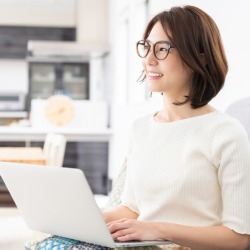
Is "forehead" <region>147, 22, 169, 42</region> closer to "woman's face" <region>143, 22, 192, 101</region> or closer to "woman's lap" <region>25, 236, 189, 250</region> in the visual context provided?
"woman's face" <region>143, 22, 192, 101</region>

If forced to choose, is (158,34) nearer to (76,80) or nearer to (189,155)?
(189,155)

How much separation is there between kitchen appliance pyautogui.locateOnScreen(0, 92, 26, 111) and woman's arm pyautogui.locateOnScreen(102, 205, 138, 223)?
22.7ft

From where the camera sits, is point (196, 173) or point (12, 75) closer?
point (196, 173)

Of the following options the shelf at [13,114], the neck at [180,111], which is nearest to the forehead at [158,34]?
the neck at [180,111]

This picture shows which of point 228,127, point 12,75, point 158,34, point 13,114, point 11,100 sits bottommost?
point 13,114

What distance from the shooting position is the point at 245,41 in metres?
2.20

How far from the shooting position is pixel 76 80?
8164 mm

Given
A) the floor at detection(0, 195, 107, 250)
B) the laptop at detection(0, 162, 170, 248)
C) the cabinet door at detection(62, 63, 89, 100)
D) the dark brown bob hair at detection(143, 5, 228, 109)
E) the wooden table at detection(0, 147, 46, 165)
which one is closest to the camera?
the laptop at detection(0, 162, 170, 248)

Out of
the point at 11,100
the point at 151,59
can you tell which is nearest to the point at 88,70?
the point at 11,100

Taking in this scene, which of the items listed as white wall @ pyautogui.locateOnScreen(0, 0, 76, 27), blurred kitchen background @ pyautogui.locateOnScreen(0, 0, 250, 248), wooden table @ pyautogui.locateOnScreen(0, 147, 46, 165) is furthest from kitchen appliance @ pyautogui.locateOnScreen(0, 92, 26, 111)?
wooden table @ pyautogui.locateOnScreen(0, 147, 46, 165)

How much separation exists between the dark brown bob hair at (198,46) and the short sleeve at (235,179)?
14 centimetres

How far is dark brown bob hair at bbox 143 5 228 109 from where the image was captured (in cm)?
126

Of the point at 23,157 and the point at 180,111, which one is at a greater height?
the point at 180,111

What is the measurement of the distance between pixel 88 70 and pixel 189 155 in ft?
22.9
